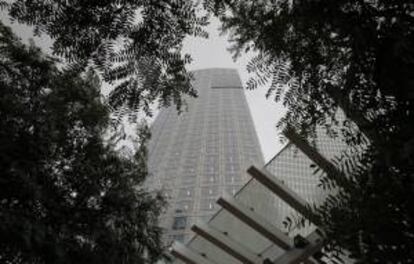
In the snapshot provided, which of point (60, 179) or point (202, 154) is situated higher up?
point (202, 154)

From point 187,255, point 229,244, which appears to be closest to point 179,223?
point 187,255

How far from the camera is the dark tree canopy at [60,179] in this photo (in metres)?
3.67

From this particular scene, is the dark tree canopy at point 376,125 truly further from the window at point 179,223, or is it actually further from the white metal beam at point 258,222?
the window at point 179,223

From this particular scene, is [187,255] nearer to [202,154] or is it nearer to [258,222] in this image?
[258,222]

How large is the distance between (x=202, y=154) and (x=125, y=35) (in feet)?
172

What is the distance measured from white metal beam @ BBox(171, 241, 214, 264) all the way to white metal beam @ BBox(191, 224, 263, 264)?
832 millimetres

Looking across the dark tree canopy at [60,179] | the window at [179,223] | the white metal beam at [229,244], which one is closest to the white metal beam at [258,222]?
the white metal beam at [229,244]

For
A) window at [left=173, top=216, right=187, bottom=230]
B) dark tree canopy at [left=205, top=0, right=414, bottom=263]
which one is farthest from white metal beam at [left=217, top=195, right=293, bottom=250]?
window at [left=173, top=216, right=187, bottom=230]

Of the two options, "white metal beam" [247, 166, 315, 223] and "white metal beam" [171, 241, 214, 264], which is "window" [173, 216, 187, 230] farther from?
"white metal beam" [247, 166, 315, 223]

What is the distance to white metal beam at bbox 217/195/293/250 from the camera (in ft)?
17.1

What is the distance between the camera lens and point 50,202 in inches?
155

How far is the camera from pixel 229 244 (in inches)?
241

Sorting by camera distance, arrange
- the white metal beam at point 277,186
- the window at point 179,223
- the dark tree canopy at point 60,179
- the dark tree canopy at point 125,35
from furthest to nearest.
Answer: the window at point 179,223 → the white metal beam at point 277,186 → the dark tree canopy at point 60,179 → the dark tree canopy at point 125,35

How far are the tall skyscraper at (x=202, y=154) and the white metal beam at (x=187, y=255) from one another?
3775 centimetres
